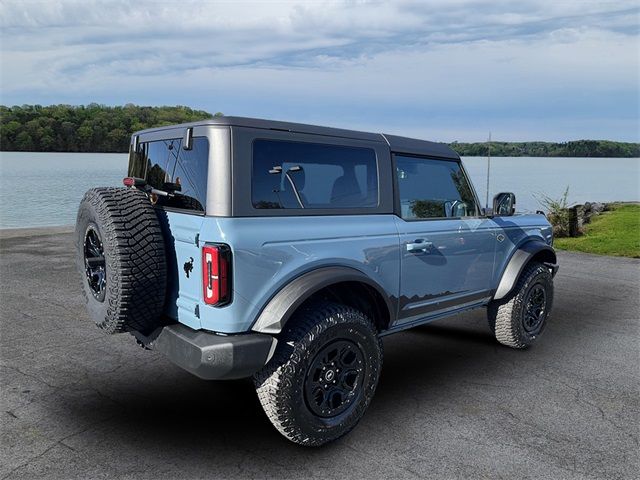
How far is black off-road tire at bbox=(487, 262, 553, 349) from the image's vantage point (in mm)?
4844

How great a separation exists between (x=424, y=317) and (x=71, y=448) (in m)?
2.65

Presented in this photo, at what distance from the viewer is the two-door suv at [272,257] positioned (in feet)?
9.29

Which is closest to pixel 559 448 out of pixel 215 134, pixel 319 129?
pixel 319 129

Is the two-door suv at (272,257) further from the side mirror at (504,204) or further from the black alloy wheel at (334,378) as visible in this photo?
the side mirror at (504,204)

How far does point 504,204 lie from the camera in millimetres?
4602

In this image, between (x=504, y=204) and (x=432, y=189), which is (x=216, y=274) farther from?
(x=504, y=204)

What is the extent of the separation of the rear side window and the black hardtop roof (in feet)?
0.30

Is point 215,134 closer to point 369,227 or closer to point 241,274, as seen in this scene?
point 241,274

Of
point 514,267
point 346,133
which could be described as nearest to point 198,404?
point 346,133

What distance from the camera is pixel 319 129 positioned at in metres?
Answer: 3.38

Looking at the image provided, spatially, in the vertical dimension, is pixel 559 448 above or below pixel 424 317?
below

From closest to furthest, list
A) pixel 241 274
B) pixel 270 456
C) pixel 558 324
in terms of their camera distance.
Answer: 1. pixel 241 274
2. pixel 270 456
3. pixel 558 324

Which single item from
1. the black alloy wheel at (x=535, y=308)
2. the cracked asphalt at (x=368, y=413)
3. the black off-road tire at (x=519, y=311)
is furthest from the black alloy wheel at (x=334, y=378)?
the black alloy wheel at (x=535, y=308)

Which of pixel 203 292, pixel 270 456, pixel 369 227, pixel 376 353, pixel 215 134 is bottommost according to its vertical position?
pixel 270 456
